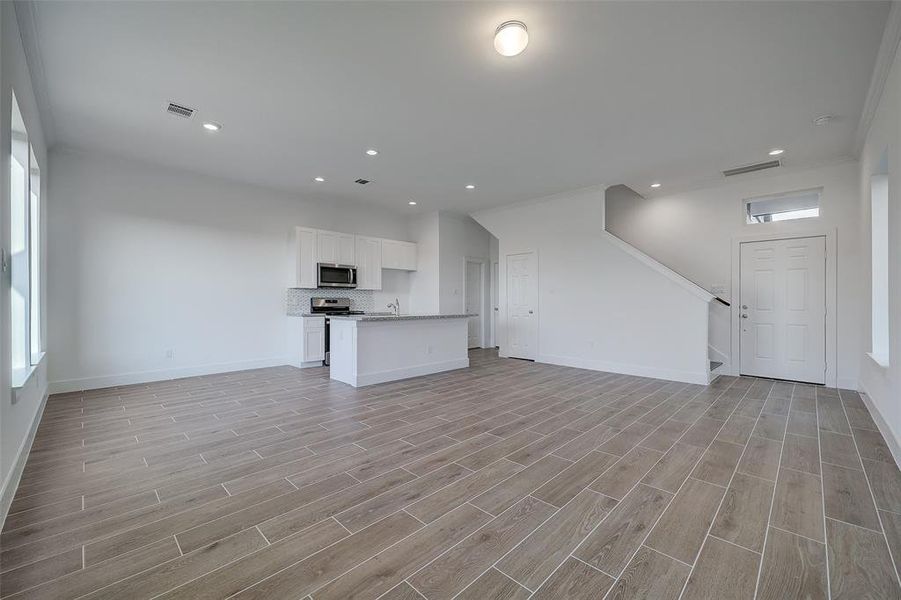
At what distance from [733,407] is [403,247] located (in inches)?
238

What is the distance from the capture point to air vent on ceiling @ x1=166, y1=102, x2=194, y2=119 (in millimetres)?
3496

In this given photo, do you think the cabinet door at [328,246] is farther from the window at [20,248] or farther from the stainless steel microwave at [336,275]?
the window at [20,248]

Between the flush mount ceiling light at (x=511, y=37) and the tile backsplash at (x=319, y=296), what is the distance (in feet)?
17.0

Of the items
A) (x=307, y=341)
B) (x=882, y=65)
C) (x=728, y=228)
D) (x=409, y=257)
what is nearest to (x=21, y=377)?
(x=307, y=341)

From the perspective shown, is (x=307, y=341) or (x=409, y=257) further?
(x=409, y=257)

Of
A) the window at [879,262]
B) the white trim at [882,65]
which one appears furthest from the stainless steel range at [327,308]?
the window at [879,262]

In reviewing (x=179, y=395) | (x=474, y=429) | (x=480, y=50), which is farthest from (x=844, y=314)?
(x=179, y=395)

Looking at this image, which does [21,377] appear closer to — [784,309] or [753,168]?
[753,168]

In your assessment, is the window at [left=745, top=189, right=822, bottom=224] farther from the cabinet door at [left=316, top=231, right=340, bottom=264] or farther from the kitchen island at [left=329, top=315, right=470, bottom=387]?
the cabinet door at [left=316, top=231, right=340, bottom=264]

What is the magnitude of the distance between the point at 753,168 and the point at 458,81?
446 centimetres

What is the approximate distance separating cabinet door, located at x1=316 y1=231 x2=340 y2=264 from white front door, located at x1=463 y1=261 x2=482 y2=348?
3.09 metres

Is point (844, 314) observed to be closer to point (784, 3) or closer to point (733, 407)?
point (733, 407)

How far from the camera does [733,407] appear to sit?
158 inches

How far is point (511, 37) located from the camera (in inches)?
97.0
